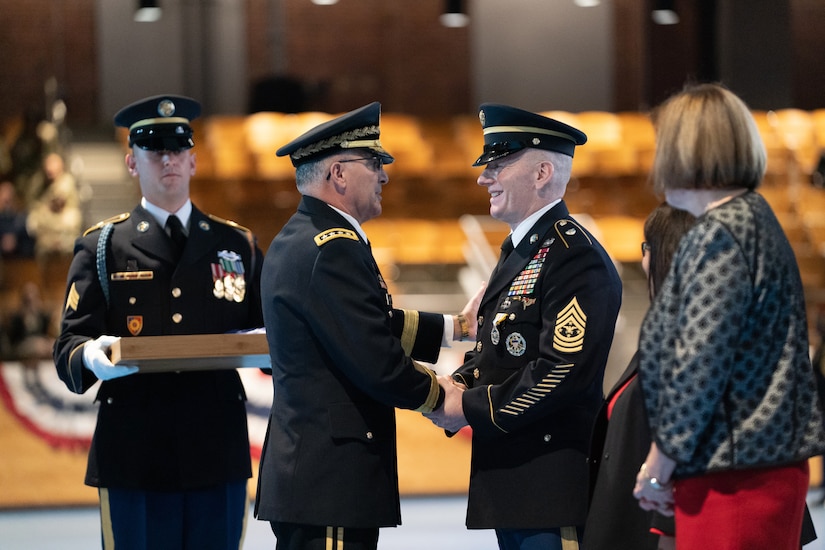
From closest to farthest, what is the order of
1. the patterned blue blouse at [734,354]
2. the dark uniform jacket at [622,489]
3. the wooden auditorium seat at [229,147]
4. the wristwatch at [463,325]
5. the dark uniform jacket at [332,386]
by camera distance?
the patterned blue blouse at [734,354]
the dark uniform jacket at [622,489]
the dark uniform jacket at [332,386]
the wristwatch at [463,325]
the wooden auditorium seat at [229,147]

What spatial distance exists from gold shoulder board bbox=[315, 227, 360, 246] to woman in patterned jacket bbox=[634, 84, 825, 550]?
3.08 feet

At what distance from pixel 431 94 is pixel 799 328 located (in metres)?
12.0

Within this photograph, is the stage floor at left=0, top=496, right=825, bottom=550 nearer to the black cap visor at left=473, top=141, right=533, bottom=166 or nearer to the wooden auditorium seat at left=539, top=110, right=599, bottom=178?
the black cap visor at left=473, top=141, right=533, bottom=166

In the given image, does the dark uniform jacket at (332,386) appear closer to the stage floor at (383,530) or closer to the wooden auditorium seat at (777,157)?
the stage floor at (383,530)

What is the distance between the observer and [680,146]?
2.46 meters

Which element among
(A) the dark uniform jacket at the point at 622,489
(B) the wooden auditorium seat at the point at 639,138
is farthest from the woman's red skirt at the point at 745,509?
(B) the wooden auditorium seat at the point at 639,138

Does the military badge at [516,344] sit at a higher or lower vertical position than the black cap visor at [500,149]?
lower

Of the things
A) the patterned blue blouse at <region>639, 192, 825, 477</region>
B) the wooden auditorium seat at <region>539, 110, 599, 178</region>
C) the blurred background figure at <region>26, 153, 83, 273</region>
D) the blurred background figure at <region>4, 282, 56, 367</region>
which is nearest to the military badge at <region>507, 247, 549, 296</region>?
the patterned blue blouse at <region>639, 192, 825, 477</region>

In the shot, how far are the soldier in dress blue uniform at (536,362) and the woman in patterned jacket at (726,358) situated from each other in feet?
1.89

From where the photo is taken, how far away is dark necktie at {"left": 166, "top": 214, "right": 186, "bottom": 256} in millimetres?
3707

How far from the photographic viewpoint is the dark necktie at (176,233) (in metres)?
3.71

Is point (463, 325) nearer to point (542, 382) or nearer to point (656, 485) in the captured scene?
point (542, 382)

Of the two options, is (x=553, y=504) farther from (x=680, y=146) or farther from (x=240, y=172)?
(x=240, y=172)

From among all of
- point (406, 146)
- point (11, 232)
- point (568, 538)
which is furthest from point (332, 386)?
point (406, 146)
